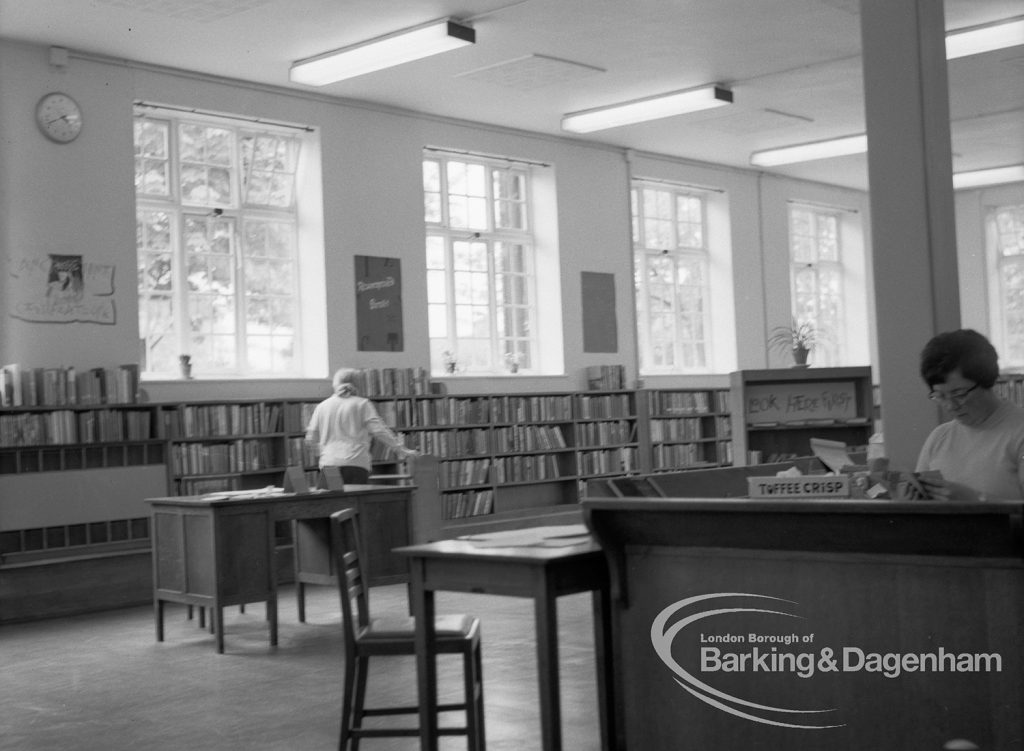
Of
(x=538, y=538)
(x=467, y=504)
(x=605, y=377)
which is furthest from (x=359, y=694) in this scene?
(x=605, y=377)

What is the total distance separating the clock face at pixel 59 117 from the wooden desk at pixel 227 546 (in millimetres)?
3380

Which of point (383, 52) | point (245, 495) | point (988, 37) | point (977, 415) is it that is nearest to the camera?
point (977, 415)

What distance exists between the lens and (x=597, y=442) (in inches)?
531

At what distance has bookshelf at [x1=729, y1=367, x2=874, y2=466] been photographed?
7344 mm

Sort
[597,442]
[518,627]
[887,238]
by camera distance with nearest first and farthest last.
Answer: [887,238]
[518,627]
[597,442]

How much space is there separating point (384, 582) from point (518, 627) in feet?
3.05

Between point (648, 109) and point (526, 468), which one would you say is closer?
point (648, 109)

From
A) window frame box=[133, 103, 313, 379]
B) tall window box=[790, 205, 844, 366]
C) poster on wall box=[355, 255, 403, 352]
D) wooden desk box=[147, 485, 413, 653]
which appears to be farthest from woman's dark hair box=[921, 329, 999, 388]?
tall window box=[790, 205, 844, 366]

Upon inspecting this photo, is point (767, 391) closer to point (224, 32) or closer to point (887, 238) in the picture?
point (887, 238)

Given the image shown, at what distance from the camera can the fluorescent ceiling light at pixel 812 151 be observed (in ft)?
46.9

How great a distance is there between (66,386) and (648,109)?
20.4ft

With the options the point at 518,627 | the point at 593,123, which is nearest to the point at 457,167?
the point at 593,123

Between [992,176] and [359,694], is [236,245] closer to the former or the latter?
[359,694]

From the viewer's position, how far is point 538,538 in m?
3.85
